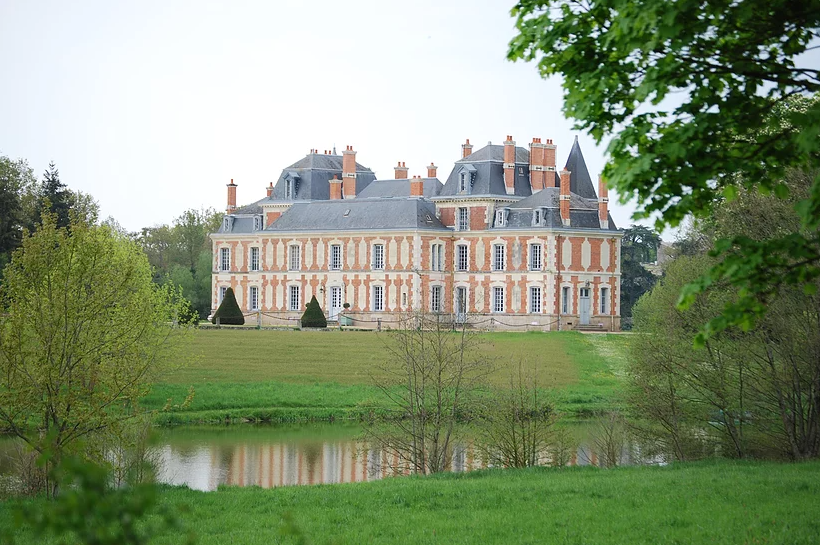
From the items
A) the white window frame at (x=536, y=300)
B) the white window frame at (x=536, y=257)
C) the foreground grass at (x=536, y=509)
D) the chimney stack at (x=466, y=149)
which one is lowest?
the foreground grass at (x=536, y=509)

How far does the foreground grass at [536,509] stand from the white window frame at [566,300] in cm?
2886

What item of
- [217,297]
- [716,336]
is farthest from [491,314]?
[716,336]

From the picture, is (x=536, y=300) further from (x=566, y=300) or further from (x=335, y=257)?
(x=335, y=257)

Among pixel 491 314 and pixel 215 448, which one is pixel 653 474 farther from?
pixel 491 314

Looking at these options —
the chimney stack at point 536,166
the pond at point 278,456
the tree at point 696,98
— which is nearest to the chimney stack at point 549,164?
the chimney stack at point 536,166

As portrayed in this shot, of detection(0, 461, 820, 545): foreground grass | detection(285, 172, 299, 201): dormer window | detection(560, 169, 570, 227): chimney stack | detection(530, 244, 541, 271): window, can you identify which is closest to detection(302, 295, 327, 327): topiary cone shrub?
detection(530, 244, 541, 271): window

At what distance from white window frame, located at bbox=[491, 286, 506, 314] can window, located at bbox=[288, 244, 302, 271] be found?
8.98m

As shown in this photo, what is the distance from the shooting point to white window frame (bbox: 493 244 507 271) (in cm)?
4147

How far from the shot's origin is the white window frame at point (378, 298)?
42.8 m

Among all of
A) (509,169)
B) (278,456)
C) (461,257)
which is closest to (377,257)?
(461,257)

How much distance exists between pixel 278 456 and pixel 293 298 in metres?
27.0

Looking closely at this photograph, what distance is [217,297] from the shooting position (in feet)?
152

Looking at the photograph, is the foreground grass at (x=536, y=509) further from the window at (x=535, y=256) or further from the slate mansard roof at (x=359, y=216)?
the slate mansard roof at (x=359, y=216)

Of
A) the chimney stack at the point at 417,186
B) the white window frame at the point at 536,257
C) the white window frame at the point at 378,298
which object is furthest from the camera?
the chimney stack at the point at 417,186
